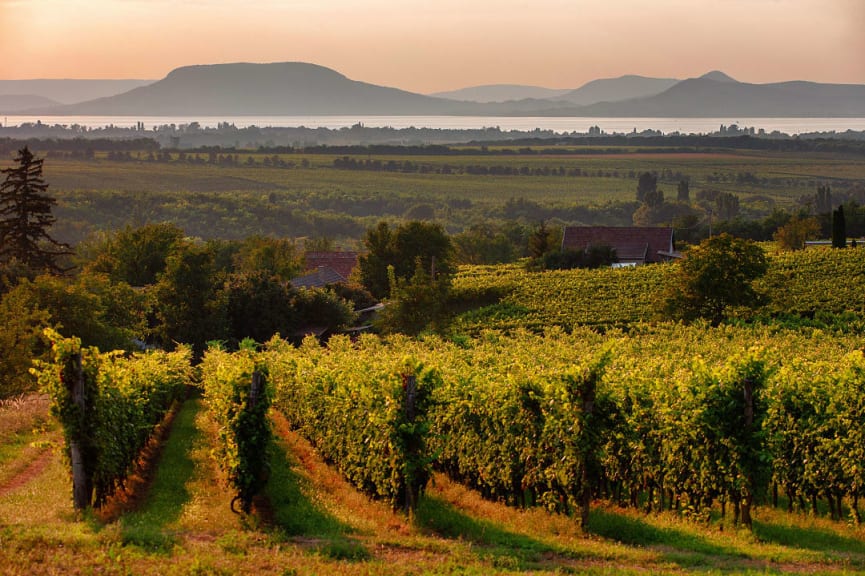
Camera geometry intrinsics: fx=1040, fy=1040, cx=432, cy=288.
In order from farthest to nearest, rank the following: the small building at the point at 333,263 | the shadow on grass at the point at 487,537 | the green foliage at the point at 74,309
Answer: the small building at the point at 333,263 < the green foliage at the point at 74,309 < the shadow on grass at the point at 487,537

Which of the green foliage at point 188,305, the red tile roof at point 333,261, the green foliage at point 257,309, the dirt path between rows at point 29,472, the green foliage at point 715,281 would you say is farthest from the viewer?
the red tile roof at point 333,261

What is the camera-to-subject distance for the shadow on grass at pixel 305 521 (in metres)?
14.7

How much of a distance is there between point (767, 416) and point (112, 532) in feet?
35.0

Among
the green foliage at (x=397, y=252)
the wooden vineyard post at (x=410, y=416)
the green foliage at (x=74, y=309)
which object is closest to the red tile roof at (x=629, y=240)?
the green foliage at (x=397, y=252)

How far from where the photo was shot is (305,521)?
53.7 feet

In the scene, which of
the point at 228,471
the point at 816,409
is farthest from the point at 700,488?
the point at 228,471

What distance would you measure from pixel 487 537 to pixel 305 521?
292 centimetres

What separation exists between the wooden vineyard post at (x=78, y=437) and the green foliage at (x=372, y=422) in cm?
473

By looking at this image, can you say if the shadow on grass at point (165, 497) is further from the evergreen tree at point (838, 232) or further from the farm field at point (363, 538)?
the evergreen tree at point (838, 232)

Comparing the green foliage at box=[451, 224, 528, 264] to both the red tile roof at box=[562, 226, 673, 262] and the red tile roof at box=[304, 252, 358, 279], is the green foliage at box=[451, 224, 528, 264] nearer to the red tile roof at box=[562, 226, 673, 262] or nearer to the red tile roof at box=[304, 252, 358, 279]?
the red tile roof at box=[304, 252, 358, 279]

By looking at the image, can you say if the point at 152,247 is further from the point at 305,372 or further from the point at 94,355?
the point at 94,355

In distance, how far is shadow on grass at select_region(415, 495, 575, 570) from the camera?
14477 mm

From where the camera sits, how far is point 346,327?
183ft

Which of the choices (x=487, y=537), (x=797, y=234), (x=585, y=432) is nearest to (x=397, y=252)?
(x=797, y=234)
